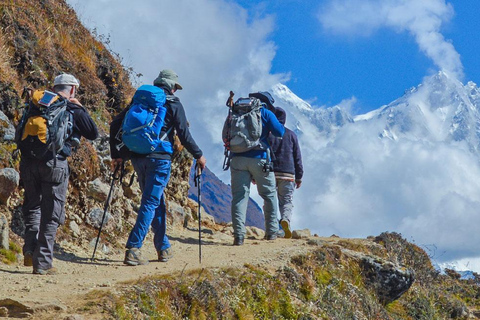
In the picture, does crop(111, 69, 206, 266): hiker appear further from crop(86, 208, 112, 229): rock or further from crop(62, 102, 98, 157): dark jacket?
crop(86, 208, 112, 229): rock

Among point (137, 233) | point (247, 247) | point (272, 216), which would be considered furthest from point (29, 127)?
point (272, 216)

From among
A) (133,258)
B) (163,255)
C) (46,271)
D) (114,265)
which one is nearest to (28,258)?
(46,271)

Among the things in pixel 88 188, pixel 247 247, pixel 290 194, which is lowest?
pixel 247 247

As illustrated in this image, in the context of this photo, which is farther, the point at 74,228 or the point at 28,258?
the point at 74,228

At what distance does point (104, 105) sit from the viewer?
12.8 meters

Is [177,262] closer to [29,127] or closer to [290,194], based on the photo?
[29,127]

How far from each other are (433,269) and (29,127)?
1054 cm

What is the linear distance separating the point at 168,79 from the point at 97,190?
305 cm

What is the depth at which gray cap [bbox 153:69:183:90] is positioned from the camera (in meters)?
8.16

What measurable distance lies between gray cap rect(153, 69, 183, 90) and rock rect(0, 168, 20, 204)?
7.79 ft

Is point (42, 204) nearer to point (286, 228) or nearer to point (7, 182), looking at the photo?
point (7, 182)

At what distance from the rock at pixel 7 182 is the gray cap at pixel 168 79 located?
2374 millimetres

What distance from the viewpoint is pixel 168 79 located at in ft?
27.0

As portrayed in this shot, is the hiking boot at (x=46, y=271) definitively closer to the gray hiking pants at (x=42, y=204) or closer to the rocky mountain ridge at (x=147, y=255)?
the gray hiking pants at (x=42, y=204)
